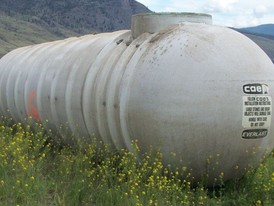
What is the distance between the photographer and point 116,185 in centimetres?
571

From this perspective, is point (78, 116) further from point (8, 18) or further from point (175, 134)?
point (8, 18)

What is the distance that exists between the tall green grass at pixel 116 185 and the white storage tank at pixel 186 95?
0.23 m

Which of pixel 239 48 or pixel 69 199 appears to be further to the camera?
pixel 239 48

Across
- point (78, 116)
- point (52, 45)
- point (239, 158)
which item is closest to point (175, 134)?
point (239, 158)

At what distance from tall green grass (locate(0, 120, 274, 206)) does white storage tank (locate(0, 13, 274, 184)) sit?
0.76ft

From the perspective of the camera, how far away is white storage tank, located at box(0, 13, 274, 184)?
541cm

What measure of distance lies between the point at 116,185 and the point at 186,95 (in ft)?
4.98

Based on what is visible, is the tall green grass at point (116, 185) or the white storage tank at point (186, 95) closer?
the tall green grass at point (116, 185)

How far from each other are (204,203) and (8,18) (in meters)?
203

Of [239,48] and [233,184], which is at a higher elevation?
[239,48]

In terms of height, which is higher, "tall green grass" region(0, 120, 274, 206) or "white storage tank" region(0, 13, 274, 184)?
"white storage tank" region(0, 13, 274, 184)

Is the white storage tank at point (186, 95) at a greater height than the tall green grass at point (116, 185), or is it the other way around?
the white storage tank at point (186, 95)

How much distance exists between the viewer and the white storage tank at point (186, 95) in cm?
541

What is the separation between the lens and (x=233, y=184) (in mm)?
6113
